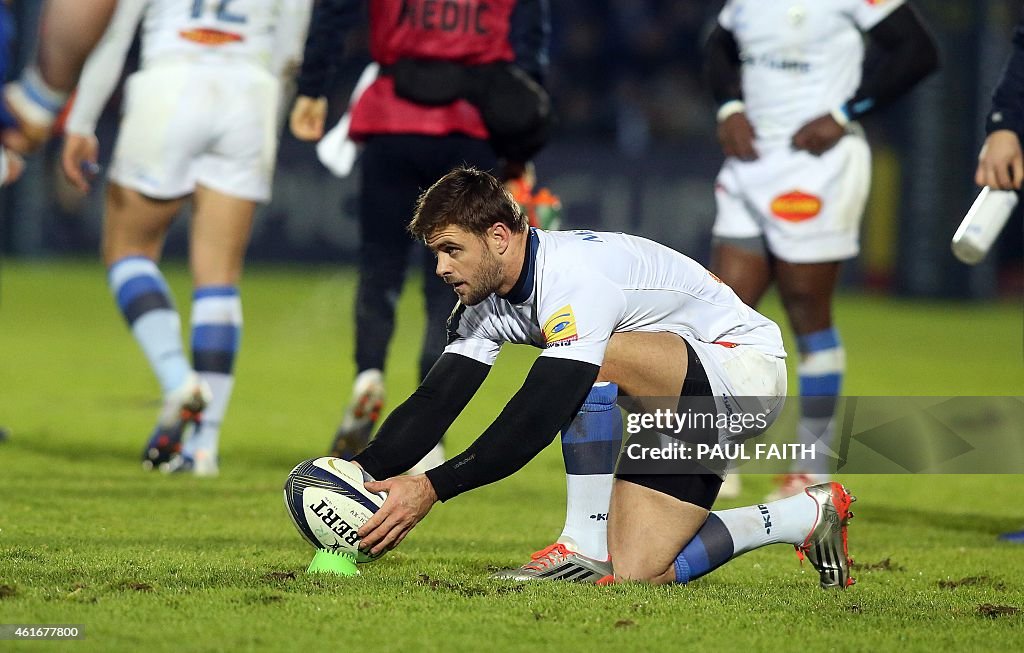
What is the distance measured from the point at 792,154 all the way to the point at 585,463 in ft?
8.10

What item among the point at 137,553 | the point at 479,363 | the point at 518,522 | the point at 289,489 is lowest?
the point at 518,522

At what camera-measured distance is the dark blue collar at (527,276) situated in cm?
359

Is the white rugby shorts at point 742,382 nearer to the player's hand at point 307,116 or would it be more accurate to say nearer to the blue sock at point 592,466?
the blue sock at point 592,466

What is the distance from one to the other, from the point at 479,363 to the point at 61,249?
1550cm

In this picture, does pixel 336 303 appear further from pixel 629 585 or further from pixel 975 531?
pixel 629 585

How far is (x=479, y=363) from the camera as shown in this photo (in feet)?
12.6

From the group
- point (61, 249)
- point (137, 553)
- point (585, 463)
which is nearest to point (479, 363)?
point (585, 463)

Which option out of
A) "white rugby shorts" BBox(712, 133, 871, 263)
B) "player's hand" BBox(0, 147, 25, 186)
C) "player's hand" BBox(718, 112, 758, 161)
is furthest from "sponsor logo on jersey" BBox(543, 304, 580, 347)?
"player's hand" BBox(0, 147, 25, 186)

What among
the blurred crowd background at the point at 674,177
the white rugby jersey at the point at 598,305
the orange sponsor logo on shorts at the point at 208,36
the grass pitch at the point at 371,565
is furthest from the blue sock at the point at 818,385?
the blurred crowd background at the point at 674,177

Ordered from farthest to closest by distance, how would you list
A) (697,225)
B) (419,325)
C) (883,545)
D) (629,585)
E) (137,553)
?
(697,225), (419,325), (883,545), (137,553), (629,585)

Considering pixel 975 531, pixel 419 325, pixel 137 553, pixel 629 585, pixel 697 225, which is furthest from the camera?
pixel 697 225

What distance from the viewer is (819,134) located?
5820mm

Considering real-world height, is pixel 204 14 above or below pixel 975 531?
above

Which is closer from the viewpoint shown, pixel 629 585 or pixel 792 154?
pixel 629 585
